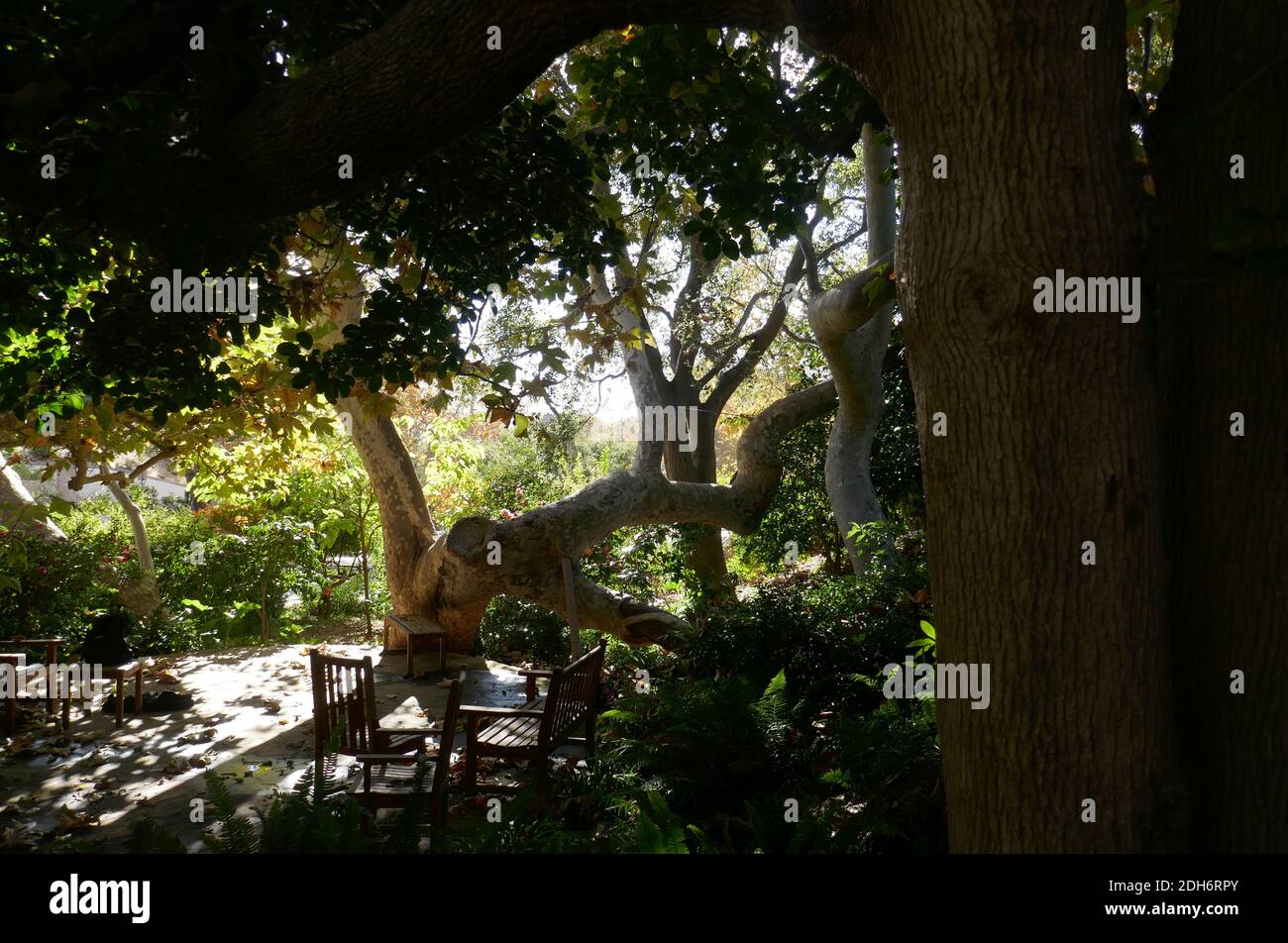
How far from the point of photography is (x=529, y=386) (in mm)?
6855

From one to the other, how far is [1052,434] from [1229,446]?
72 centimetres

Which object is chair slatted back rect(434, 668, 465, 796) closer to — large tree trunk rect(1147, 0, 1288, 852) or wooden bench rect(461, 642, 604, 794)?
wooden bench rect(461, 642, 604, 794)

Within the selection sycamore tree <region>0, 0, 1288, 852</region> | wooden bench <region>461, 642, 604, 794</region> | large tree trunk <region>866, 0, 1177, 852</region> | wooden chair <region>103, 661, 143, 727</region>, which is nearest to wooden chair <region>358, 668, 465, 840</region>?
wooden bench <region>461, 642, 604, 794</region>

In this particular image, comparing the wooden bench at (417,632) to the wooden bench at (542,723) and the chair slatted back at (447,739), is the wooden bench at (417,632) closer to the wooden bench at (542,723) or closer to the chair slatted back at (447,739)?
the wooden bench at (542,723)

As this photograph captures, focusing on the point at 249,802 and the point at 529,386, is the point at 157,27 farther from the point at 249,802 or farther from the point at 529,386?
the point at 249,802

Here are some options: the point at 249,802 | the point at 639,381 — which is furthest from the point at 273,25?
the point at 639,381

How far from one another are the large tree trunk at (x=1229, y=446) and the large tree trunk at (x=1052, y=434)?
1.11ft

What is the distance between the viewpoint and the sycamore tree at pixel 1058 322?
2.46 m

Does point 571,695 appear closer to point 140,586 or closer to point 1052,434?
point 1052,434

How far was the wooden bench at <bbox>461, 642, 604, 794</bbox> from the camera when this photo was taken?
18.4 feet

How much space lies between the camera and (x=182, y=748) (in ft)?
24.4

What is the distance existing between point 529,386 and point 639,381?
756cm

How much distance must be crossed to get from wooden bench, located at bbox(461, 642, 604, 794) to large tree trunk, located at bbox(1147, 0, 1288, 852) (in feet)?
12.0

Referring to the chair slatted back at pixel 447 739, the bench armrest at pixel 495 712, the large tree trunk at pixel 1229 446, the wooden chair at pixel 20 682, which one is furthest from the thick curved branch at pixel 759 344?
the large tree trunk at pixel 1229 446
